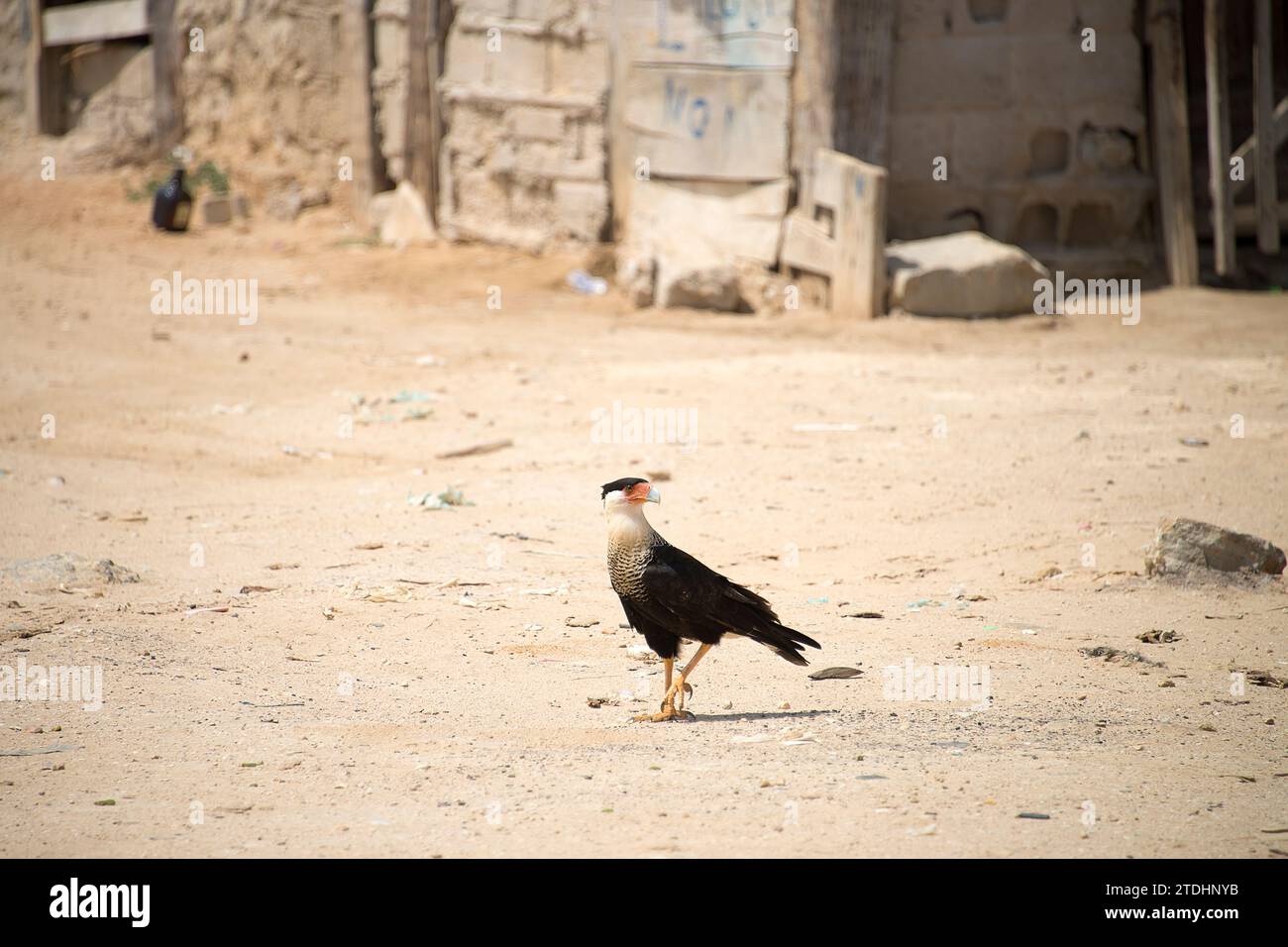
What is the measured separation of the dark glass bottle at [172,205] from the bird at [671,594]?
37.1ft

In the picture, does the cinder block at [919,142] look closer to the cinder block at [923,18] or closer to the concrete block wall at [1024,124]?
the concrete block wall at [1024,124]

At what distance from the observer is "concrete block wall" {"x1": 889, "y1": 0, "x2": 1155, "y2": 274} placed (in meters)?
11.6

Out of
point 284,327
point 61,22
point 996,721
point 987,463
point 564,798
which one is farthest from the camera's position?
point 61,22

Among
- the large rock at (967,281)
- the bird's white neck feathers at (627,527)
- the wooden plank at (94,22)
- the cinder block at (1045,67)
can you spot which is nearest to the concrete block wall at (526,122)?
the large rock at (967,281)

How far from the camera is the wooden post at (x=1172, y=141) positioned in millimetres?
11461

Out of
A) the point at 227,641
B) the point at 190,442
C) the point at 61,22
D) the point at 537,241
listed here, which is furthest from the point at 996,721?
the point at 61,22

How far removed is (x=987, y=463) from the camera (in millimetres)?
7441

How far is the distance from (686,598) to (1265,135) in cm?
917

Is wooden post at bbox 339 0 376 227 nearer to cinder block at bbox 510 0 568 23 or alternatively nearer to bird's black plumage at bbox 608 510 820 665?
cinder block at bbox 510 0 568 23

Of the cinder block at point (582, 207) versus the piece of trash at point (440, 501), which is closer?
the piece of trash at point (440, 501)

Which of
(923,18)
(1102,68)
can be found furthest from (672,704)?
(1102,68)

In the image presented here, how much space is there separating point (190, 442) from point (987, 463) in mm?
4695

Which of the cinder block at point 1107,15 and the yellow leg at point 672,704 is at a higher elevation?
the cinder block at point 1107,15

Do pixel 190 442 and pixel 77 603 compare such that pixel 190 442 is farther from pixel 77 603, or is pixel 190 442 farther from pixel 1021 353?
pixel 1021 353
